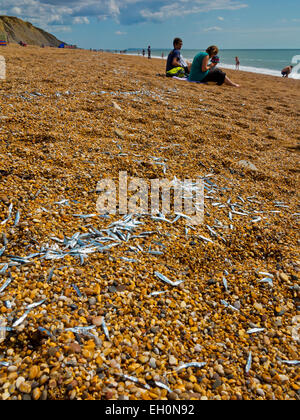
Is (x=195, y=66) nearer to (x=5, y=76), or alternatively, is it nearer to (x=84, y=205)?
(x=5, y=76)

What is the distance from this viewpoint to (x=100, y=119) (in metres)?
4.98

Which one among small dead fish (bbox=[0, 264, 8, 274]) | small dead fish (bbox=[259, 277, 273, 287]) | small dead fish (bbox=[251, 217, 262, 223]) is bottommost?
small dead fish (bbox=[259, 277, 273, 287])

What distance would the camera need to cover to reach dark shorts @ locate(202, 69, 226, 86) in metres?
10.3

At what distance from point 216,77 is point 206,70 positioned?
684 millimetres

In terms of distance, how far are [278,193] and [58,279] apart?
3418 mm

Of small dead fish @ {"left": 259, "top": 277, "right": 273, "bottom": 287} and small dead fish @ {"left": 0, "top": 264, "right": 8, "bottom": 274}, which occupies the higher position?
small dead fish @ {"left": 0, "top": 264, "right": 8, "bottom": 274}

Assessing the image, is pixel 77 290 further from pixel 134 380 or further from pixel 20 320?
pixel 134 380

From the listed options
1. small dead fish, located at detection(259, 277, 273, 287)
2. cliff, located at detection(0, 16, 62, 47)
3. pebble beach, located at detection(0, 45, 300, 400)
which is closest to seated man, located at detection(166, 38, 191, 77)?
pebble beach, located at detection(0, 45, 300, 400)

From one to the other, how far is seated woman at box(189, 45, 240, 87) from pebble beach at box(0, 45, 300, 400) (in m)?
6.39

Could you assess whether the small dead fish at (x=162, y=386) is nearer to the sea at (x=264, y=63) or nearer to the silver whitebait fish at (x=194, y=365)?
the silver whitebait fish at (x=194, y=365)

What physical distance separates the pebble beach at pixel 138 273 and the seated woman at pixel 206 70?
6389 millimetres

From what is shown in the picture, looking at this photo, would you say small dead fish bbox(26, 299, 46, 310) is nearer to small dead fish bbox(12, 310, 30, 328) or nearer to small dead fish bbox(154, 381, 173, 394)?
small dead fish bbox(12, 310, 30, 328)

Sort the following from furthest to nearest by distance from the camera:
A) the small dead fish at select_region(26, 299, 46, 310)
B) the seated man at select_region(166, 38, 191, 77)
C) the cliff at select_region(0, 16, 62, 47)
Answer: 1. the cliff at select_region(0, 16, 62, 47)
2. the seated man at select_region(166, 38, 191, 77)
3. the small dead fish at select_region(26, 299, 46, 310)
